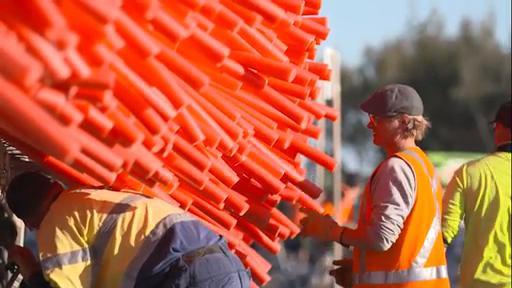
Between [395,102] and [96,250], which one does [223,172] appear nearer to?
[96,250]

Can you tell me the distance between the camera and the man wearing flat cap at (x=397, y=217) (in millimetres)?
3766

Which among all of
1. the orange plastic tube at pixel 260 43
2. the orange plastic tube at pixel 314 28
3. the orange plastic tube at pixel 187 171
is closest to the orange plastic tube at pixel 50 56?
the orange plastic tube at pixel 187 171

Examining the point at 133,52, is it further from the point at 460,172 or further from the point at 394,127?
the point at 460,172

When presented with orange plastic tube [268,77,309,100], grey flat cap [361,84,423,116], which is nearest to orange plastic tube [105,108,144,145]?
orange plastic tube [268,77,309,100]

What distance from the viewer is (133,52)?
2.20m

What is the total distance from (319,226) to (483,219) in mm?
975

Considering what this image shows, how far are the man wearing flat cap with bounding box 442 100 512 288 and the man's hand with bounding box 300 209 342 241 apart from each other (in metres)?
0.79

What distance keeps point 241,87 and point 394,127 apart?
1213 millimetres

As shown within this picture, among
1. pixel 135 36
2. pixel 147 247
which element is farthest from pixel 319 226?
pixel 135 36

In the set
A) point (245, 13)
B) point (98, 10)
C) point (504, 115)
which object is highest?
point (504, 115)

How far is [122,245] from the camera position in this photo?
294cm

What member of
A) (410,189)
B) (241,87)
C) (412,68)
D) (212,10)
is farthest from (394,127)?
(412,68)

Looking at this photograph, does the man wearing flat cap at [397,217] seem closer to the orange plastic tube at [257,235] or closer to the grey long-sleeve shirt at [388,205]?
the grey long-sleeve shirt at [388,205]

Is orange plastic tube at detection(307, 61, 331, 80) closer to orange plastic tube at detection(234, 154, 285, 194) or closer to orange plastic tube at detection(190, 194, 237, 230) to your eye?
orange plastic tube at detection(234, 154, 285, 194)
